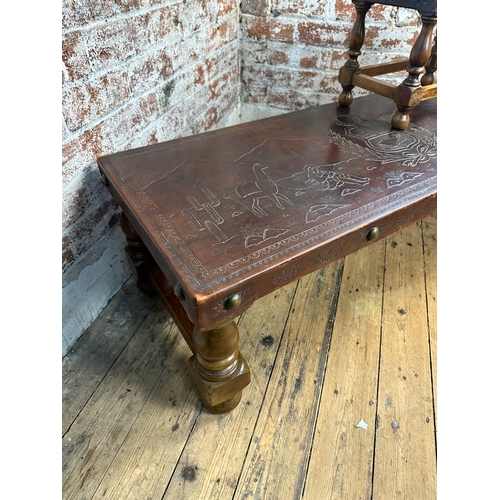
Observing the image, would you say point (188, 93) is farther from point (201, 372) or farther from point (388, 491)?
point (388, 491)

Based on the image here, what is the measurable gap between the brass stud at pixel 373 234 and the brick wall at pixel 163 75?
70 centimetres

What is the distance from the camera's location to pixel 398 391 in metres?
1.07

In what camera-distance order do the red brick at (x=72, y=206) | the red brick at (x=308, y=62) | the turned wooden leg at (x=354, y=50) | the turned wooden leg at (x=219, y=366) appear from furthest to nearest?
the red brick at (x=308, y=62), the turned wooden leg at (x=354, y=50), the red brick at (x=72, y=206), the turned wooden leg at (x=219, y=366)

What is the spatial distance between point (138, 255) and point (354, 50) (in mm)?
920

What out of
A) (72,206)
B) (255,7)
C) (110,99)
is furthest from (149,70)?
(255,7)

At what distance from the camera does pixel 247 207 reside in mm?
891

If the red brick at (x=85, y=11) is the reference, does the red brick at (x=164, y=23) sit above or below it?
below

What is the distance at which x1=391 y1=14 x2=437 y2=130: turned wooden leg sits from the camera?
3.34 feet

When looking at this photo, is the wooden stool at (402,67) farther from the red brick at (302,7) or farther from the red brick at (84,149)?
the red brick at (84,149)

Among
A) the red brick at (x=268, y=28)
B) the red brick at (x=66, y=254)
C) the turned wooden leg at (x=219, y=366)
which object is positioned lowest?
the turned wooden leg at (x=219, y=366)

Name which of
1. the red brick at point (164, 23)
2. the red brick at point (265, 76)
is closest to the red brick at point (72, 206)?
the red brick at point (164, 23)

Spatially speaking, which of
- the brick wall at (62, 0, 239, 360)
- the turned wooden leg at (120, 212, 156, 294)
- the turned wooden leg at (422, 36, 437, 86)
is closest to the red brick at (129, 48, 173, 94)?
the brick wall at (62, 0, 239, 360)

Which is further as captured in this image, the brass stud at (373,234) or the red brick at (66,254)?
the red brick at (66,254)

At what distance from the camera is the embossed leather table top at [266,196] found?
2.49ft
